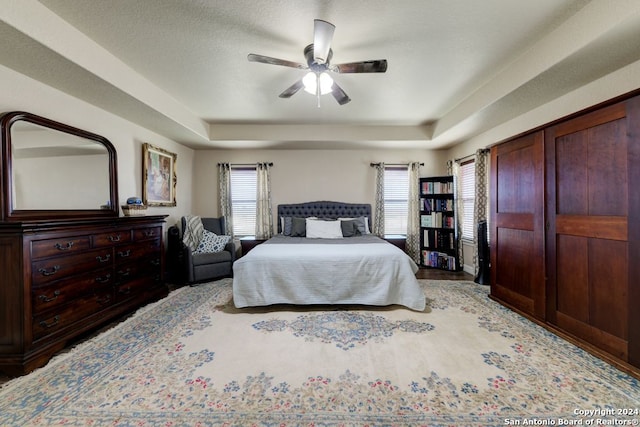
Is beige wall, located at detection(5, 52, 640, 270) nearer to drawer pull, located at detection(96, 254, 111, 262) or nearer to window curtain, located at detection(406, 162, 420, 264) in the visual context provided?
window curtain, located at detection(406, 162, 420, 264)

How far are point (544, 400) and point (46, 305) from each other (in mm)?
3694

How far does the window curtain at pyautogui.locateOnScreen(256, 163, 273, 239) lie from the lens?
511cm

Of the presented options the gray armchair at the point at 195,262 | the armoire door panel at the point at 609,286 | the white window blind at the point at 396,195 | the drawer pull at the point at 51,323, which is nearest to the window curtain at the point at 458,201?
the white window blind at the point at 396,195

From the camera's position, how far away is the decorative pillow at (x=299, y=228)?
4.66m

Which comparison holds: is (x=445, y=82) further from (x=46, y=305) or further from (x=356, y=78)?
(x=46, y=305)

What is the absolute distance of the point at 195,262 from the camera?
154 inches

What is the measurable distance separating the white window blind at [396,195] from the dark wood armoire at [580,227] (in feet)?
7.87

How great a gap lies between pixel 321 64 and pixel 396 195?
3637 mm

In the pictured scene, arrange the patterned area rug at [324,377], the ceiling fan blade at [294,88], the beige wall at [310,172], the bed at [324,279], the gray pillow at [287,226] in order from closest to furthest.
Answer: the patterned area rug at [324,377]
the ceiling fan blade at [294,88]
the bed at [324,279]
the gray pillow at [287,226]
the beige wall at [310,172]

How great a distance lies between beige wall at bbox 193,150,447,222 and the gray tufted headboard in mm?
152

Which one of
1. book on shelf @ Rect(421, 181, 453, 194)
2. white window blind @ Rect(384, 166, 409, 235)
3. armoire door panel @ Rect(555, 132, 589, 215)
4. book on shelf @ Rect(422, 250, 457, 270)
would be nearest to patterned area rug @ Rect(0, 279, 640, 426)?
armoire door panel @ Rect(555, 132, 589, 215)

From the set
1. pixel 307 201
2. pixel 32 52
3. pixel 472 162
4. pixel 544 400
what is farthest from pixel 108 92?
pixel 472 162

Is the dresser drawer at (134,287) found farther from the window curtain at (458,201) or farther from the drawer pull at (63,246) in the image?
the window curtain at (458,201)

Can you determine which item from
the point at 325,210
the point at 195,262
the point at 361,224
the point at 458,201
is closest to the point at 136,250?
the point at 195,262
